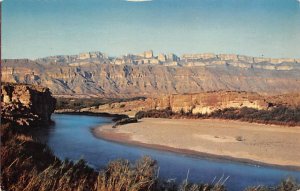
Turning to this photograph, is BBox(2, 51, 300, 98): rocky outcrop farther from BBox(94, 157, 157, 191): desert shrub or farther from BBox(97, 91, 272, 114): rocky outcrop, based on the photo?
BBox(94, 157, 157, 191): desert shrub

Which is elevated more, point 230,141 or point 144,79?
point 144,79

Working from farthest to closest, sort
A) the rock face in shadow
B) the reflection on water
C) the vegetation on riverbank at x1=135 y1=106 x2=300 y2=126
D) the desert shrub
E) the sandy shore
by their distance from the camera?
the vegetation on riverbank at x1=135 y1=106 x2=300 y2=126, the rock face in shadow, the sandy shore, the reflection on water, the desert shrub

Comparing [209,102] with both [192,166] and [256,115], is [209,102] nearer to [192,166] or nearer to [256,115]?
[256,115]

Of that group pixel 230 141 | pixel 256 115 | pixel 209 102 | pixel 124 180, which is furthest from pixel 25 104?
pixel 124 180

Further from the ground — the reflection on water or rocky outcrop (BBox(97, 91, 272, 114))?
rocky outcrop (BBox(97, 91, 272, 114))

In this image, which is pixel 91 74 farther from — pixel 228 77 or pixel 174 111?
pixel 174 111

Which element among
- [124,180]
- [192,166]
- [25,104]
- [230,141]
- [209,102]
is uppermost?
[124,180]

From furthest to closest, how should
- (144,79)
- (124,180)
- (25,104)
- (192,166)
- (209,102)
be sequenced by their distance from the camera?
(144,79), (209,102), (25,104), (192,166), (124,180)

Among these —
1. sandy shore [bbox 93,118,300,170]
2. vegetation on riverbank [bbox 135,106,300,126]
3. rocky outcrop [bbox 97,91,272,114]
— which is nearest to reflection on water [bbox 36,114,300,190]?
sandy shore [bbox 93,118,300,170]
